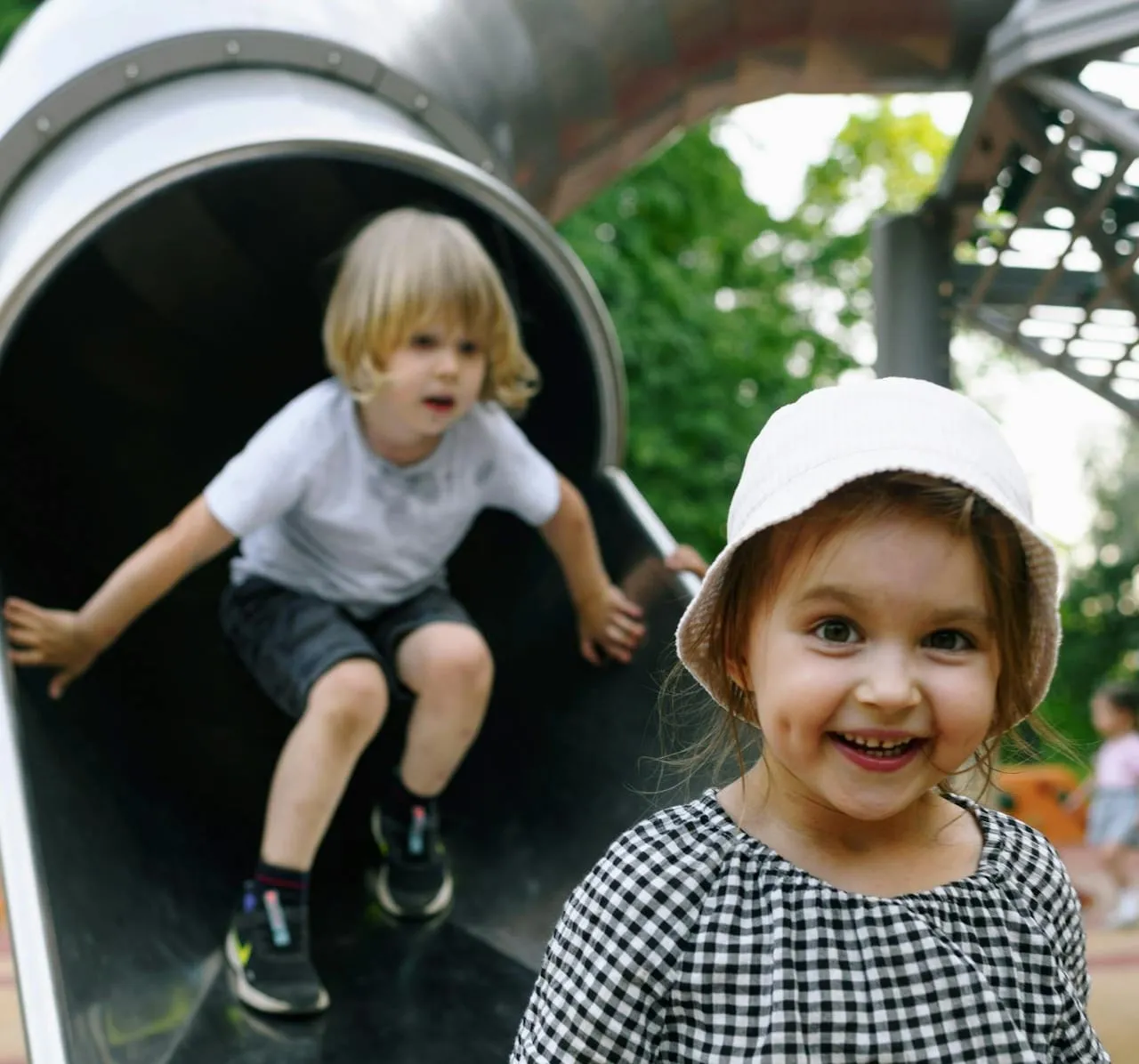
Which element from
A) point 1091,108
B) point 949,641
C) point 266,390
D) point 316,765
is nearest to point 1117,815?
point 1091,108

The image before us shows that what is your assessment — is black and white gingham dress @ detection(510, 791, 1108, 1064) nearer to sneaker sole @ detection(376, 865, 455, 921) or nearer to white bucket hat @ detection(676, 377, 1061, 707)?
white bucket hat @ detection(676, 377, 1061, 707)

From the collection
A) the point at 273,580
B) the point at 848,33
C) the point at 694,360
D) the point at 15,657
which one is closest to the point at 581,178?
the point at 848,33

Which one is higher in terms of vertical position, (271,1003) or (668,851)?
(668,851)

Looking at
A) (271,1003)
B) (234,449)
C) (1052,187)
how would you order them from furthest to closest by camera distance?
(1052,187) → (234,449) → (271,1003)

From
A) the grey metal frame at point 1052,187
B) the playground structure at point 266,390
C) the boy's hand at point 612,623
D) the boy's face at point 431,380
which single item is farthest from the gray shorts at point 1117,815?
the boy's face at point 431,380

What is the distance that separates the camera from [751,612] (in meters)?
1.27

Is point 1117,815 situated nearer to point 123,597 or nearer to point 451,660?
point 451,660

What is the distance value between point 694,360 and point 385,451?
7.89m

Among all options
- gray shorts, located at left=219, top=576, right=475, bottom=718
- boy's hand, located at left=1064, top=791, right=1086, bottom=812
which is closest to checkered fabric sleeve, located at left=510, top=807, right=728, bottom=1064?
gray shorts, located at left=219, top=576, right=475, bottom=718

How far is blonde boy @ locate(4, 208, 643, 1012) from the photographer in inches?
100

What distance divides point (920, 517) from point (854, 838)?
10.6 inches

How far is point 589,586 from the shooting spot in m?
3.05

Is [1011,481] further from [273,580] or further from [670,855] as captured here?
[273,580]

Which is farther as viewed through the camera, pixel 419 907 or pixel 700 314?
pixel 700 314
